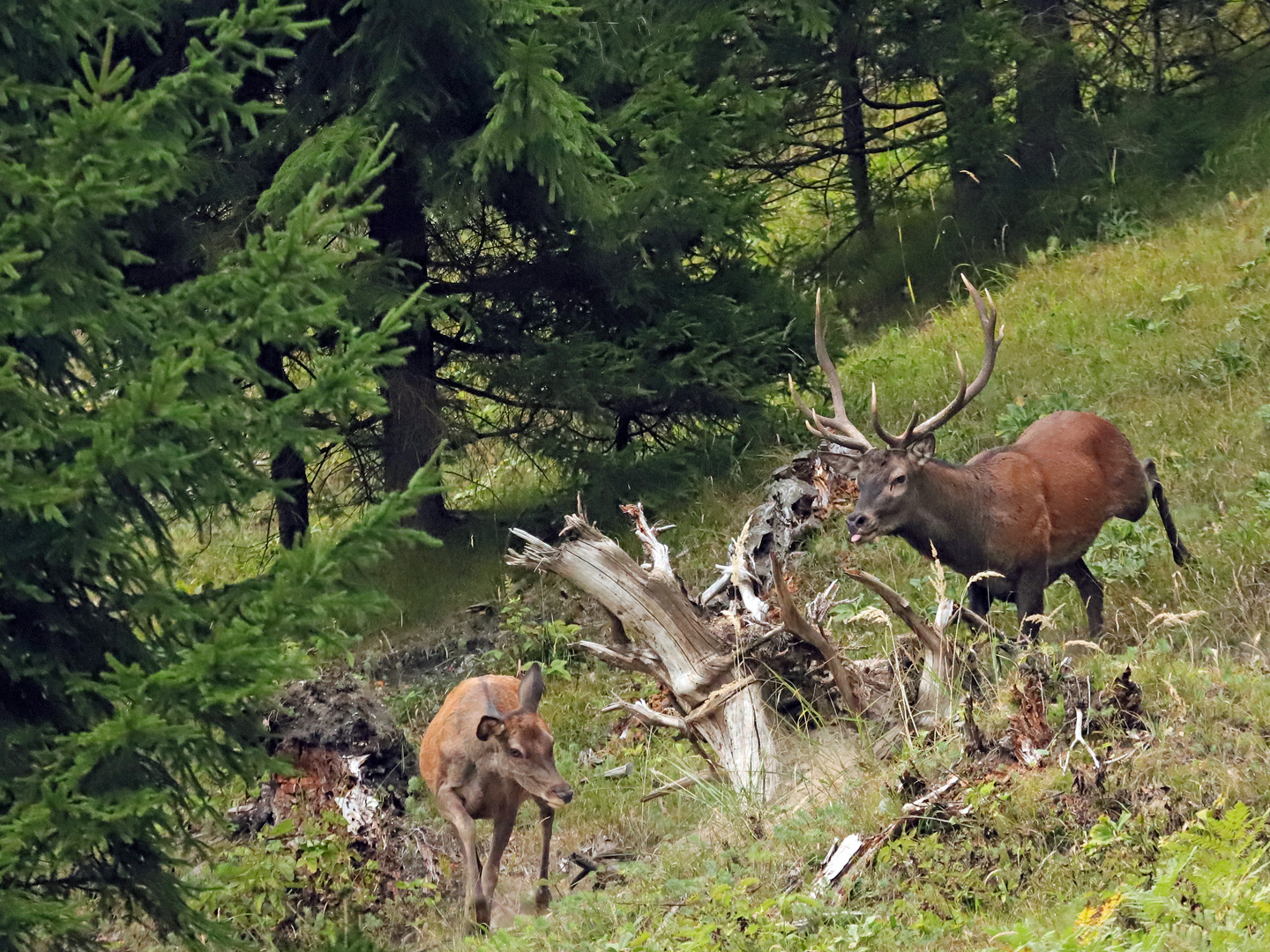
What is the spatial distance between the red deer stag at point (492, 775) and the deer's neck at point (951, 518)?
234 cm

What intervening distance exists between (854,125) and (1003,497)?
7.86 meters

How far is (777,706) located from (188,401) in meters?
A: 3.70

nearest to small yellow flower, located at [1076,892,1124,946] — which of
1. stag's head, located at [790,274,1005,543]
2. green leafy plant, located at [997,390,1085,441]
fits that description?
stag's head, located at [790,274,1005,543]

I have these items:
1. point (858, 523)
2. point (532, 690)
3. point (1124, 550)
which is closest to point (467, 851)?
point (532, 690)

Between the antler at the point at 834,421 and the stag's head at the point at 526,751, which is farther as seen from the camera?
the antler at the point at 834,421

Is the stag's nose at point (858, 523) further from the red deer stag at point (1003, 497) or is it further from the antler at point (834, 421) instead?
the antler at point (834, 421)

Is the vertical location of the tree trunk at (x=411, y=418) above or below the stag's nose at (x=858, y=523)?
above

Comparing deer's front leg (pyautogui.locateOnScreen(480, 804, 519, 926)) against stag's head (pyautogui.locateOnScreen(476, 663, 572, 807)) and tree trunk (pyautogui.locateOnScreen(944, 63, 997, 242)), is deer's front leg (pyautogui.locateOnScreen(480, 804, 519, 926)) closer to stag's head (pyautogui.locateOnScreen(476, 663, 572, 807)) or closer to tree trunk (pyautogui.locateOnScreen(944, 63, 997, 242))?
stag's head (pyautogui.locateOnScreen(476, 663, 572, 807))

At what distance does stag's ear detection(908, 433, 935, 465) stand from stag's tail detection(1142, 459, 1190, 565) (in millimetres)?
1623

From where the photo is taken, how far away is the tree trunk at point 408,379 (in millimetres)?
11375

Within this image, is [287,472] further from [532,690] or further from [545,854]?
[545,854]

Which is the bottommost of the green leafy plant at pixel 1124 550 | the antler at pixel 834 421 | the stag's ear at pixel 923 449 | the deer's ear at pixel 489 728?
the green leafy plant at pixel 1124 550

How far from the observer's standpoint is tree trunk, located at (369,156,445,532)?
11375mm

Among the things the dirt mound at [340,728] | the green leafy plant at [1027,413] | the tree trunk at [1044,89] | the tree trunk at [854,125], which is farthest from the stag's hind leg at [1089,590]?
the tree trunk at [854,125]
